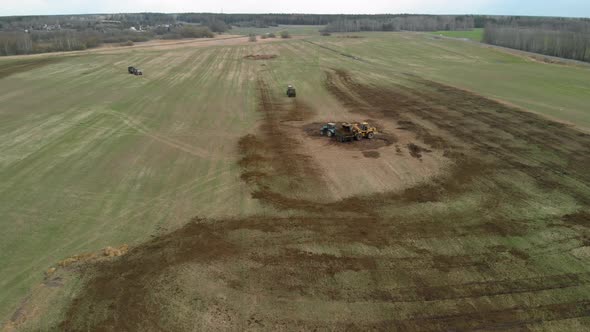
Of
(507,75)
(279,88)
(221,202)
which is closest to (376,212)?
(221,202)

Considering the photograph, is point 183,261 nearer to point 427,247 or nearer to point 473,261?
point 427,247

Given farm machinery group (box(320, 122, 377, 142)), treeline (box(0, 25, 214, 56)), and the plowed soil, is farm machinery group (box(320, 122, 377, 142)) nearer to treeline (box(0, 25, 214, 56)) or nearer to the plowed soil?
the plowed soil

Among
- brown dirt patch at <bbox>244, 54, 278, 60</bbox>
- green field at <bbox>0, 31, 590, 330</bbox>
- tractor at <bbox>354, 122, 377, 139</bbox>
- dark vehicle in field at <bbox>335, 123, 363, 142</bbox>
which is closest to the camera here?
green field at <bbox>0, 31, 590, 330</bbox>

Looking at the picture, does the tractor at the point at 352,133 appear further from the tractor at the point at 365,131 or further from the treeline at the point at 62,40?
the treeline at the point at 62,40

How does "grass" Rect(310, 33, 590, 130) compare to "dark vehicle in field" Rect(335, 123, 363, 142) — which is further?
"grass" Rect(310, 33, 590, 130)

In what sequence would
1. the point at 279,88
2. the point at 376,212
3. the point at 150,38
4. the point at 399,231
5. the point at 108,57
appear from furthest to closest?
1. the point at 150,38
2. the point at 108,57
3. the point at 279,88
4. the point at 376,212
5. the point at 399,231

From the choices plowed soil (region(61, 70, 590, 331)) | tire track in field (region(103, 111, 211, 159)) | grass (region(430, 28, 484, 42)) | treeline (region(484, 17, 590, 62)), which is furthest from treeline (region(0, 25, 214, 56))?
plowed soil (region(61, 70, 590, 331))

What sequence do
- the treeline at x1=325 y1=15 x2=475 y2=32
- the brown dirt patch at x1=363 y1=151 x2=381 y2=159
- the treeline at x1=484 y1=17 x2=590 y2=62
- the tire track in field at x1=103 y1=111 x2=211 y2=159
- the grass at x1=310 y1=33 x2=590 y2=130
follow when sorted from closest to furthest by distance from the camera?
the brown dirt patch at x1=363 y1=151 x2=381 y2=159
the tire track in field at x1=103 y1=111 x2=211 y2=159
the grass at x1=310 y1=33 x2=590 y2=130
the treeline at x1=484 y1=17 x2=590 y2=62
the treeline at x1=325 y1=15 x2=475 y2=32
